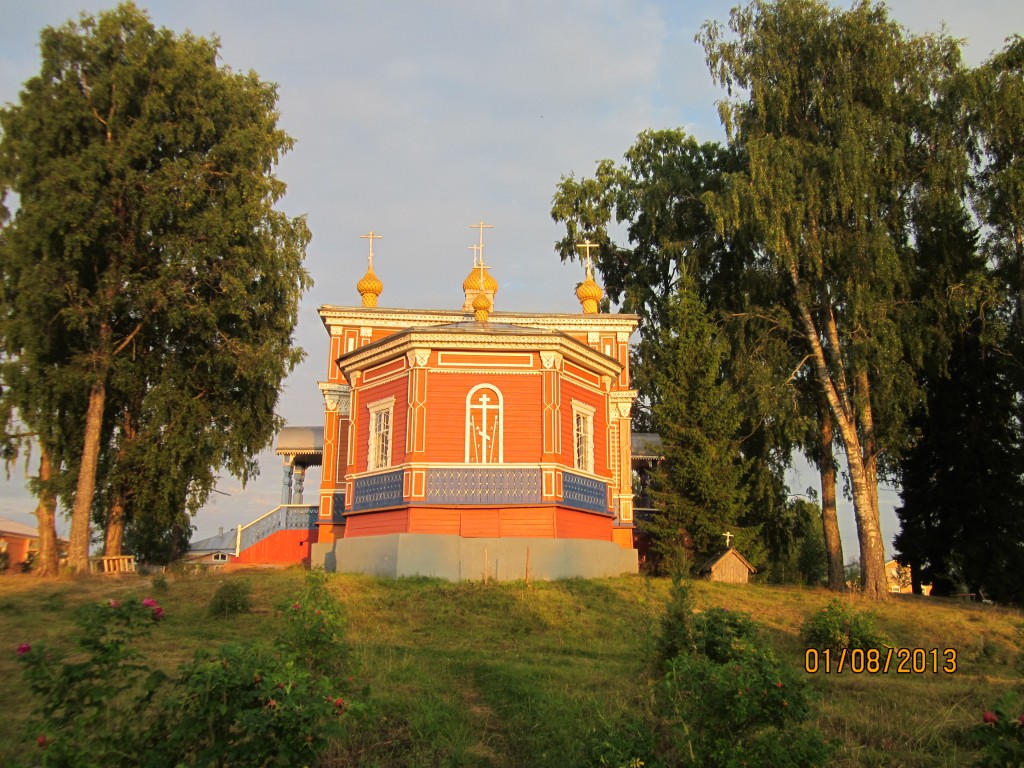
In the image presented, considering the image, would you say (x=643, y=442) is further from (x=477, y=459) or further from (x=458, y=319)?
(x=477, y=459)

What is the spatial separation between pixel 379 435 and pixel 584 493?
4.82m

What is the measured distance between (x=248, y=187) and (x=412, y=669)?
14.6m

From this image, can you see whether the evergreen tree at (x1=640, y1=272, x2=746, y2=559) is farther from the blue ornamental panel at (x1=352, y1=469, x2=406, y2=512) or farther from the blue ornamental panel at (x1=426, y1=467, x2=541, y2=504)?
the blue ornamental panel at (x1=352, y1=469, x2=406, y2=512)

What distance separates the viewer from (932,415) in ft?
70.3

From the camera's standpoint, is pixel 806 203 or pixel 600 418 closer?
pixel 806 203

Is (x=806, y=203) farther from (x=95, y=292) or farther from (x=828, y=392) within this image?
(x=95, y=292)

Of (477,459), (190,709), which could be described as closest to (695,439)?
(477,459)

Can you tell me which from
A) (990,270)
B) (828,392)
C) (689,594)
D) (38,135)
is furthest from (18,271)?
(990,270)

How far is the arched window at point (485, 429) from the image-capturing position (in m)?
17.1

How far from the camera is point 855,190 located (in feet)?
57.8

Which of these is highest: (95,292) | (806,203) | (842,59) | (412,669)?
(842,59)

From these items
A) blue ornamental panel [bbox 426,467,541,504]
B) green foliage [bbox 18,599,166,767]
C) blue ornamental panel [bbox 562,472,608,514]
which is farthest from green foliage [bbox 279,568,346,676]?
blue ornamental panel [bbox 562,472,608,514]
